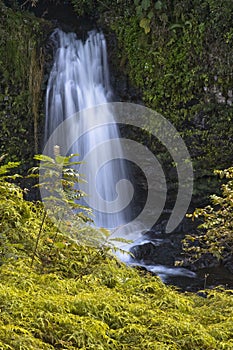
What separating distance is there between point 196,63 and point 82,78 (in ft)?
8.31

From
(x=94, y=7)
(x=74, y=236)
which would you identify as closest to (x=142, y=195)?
(x=94, y=7)

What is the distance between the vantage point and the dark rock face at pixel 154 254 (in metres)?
7.82

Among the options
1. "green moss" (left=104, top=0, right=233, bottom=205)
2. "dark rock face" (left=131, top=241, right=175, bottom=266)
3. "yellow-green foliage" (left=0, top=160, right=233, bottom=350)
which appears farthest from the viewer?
→ "green moss" (left=104, top=0, right=233, bottom=205)

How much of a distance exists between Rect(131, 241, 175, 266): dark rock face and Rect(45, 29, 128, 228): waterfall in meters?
1.68

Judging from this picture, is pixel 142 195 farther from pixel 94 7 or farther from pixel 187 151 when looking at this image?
pixel 94 7

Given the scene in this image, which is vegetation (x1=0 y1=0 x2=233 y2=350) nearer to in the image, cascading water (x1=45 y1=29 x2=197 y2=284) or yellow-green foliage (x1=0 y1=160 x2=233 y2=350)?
yellow-green foliage (x1=0 y1=160 x2=233 y2=350)

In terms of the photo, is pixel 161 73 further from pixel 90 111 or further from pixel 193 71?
pixel 90 111

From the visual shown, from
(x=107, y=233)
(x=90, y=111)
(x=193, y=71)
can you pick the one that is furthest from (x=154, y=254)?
(x=107, y=233)

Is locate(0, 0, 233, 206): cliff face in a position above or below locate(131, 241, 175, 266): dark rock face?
above

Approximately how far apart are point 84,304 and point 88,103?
774 centimetres

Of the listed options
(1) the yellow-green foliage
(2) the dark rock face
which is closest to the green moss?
(2) the dark rock face

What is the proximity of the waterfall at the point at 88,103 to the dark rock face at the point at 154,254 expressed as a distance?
5.52 ft

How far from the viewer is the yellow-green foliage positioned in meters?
2.47

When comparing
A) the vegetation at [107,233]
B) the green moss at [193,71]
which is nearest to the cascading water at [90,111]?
the vegetation at [107,233]
